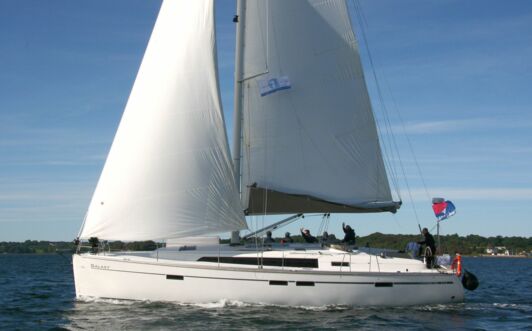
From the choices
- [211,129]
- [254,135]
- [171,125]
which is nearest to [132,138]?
[171,125]

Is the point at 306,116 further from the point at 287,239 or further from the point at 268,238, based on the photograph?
the point at 287,239

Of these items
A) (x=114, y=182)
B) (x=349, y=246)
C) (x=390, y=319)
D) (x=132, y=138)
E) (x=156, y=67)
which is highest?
(x=156, y=67)

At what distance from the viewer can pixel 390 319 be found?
15.6 meters

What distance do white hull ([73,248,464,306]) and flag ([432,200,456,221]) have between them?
2217 millimetres

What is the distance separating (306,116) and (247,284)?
558 centimetres

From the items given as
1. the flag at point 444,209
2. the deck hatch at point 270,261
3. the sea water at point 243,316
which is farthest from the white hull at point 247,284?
the flag at point 444,209

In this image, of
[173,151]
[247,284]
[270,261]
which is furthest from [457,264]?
[173,151]

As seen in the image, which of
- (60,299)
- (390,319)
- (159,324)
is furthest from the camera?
(60,299)

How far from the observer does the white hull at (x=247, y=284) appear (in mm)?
16531

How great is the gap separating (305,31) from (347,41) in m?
1.43

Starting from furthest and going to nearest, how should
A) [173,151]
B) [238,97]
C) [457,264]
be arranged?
1. [238,97]
2. [457,264]
3. [173,151]

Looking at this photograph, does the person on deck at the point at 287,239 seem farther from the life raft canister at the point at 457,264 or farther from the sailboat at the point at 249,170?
the life raft canister at the point at 457,264

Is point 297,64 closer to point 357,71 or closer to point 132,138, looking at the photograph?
point 357,71

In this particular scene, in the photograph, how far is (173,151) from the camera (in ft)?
55.8
